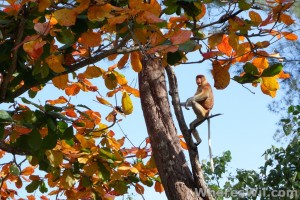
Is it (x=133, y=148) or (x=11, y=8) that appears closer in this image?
(x=11, y=8)

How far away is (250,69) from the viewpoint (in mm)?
1668

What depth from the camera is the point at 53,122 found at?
1623 millimetres

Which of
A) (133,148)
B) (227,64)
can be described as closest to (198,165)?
(133,148)

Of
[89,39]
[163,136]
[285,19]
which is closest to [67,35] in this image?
[89,39]

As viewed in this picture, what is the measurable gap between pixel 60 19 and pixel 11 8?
203mm

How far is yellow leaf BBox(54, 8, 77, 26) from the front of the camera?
51.3 inches

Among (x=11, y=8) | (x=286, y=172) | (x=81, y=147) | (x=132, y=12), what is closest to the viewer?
(x=132, y=12)

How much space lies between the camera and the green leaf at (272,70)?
1.64 metres

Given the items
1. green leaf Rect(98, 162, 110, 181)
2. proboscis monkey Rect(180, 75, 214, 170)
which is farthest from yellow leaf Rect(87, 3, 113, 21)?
proboscis monkey Rect(180, 75, 214, 170)

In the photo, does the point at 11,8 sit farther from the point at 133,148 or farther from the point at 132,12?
the point at 133,148

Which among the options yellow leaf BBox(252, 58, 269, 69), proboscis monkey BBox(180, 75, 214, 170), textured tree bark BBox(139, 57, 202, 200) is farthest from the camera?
proboscis monkey BBox(180, 75, 214, 170)

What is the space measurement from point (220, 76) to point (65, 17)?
1.68ft

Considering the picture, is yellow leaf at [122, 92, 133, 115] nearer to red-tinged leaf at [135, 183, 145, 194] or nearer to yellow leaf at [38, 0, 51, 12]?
red-tinged leaf at [135, 183, 145, 194]

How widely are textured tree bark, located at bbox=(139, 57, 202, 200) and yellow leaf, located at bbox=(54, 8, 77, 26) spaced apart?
0.97 meters
